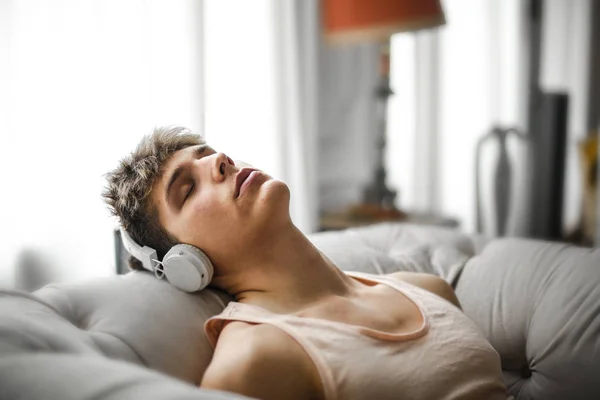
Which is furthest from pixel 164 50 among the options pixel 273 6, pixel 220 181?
pixel 220 181

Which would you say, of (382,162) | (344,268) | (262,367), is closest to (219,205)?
(262,367)

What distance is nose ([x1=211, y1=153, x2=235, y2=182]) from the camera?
3.55ft

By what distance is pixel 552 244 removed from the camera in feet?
A: 4.74

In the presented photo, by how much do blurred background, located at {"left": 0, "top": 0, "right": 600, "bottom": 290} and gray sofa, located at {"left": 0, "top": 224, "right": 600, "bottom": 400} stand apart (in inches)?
14.9

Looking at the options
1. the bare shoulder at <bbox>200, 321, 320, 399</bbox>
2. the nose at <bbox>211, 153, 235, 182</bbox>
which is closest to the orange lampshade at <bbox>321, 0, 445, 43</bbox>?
the nose at <bbox>211, 153, 235, 182</bbox>

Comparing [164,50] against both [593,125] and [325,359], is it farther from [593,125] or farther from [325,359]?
[593,125]

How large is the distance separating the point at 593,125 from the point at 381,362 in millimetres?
3529

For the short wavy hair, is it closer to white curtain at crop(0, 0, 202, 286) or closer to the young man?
the young man

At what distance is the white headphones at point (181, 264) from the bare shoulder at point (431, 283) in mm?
383

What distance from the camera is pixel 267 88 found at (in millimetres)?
2049

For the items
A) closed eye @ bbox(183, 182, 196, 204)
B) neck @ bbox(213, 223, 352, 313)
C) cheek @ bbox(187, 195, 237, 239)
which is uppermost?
closed eye @ bbox(183, 182, 196, 204)

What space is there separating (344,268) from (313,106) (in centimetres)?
103

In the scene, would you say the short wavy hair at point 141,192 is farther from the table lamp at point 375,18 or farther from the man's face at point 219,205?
the table lamp at point 375,18

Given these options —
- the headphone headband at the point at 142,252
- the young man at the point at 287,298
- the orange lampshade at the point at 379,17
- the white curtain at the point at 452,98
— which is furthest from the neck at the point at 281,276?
the white curtain at the point at 452,98
